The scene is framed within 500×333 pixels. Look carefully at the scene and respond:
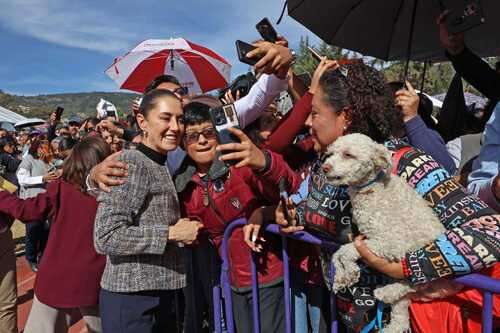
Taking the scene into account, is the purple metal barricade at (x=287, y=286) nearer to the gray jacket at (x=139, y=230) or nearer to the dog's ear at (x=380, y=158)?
the gray jacket at (x=139, y=230)

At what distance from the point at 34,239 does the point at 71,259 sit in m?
4.57

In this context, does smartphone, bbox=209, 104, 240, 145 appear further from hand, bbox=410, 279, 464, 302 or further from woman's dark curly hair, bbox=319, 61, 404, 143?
hand, bbox=410, 279, 464, 302

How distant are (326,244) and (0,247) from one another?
3.15 meters

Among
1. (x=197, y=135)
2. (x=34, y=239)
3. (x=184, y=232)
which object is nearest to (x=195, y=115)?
(x=197, y=135)

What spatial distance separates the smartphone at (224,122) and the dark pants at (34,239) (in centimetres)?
623

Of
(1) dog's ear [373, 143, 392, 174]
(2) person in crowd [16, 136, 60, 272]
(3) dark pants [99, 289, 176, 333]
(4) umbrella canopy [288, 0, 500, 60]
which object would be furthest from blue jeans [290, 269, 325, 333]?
(2) person in crowd [16, 136, 60, 272]

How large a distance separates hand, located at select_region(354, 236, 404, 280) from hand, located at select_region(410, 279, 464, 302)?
0.12 meters

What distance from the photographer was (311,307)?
2348mm

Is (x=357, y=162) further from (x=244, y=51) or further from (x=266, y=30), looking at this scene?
(x=266, y=30)

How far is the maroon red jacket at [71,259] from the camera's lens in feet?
9.05

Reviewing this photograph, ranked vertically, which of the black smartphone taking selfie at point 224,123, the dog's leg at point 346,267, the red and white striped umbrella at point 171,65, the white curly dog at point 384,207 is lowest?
the dog's leg at point 346,267

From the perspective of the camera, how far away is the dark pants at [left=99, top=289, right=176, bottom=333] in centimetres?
216

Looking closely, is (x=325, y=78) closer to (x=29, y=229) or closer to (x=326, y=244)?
(x=326, y=244)

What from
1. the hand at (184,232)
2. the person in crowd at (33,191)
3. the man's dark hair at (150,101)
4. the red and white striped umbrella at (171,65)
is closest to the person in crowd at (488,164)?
the hand at (184,232)
